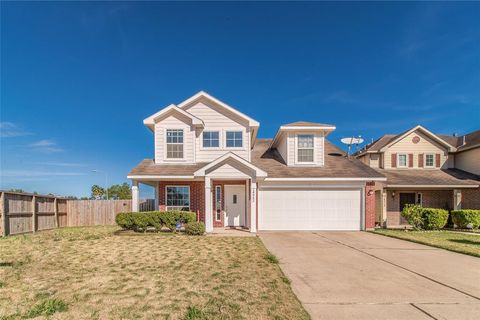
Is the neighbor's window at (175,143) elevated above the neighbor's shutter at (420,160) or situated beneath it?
elevated above

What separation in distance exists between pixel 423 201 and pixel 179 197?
15386mm

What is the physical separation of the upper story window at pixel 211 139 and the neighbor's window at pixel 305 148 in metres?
4.54

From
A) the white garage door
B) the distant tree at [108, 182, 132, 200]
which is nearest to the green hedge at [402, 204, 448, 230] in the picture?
the white garage door

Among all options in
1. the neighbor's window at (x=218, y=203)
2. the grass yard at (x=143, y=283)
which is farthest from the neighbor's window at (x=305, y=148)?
the grass yard at (x=143, y=283)

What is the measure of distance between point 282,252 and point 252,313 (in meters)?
4.54

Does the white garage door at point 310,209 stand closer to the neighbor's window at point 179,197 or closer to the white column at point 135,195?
the neighbor's window at point 179,197

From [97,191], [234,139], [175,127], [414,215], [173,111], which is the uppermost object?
[173,111]

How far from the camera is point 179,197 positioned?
1404cm

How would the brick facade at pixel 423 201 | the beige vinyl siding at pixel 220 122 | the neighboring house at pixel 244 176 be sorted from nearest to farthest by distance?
the neighboring house at pixel 244 176 → the beige vinyl siding at pixel 220 122 → the brick facade at pixel 423 201

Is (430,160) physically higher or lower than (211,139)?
lower

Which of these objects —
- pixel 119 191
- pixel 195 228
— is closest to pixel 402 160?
pixel 195 228

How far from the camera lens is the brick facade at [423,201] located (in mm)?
17250

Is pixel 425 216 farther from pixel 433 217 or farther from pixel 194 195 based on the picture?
pixel 194 195

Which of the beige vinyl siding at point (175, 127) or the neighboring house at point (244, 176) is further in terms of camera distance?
the beige vinyl siding at point (175, 127)
